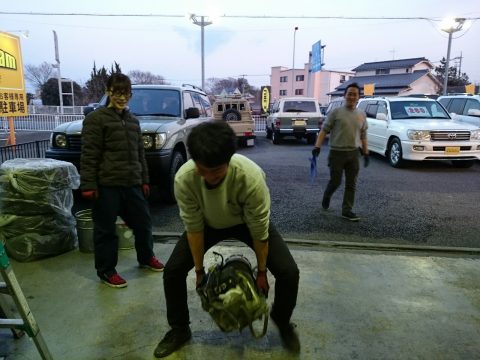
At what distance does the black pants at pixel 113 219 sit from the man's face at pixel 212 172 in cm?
147

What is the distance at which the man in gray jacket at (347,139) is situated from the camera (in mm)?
4891

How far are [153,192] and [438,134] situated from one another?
21.0ft

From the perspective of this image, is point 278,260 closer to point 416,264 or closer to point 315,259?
point 315,259

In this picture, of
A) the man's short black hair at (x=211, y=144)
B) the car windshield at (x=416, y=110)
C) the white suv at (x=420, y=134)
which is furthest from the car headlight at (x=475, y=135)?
the man's short black hair at (x=211, y=144)

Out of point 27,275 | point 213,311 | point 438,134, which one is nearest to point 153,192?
point 27,275

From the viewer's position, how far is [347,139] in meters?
4.88

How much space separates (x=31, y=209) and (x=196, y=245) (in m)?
2.18

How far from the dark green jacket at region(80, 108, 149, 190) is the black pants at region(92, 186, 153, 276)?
0.34 ft

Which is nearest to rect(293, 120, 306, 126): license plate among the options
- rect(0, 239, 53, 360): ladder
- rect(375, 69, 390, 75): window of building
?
rect(0, 239, 53, 360): ladder

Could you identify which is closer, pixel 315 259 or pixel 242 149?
pixel 315 259

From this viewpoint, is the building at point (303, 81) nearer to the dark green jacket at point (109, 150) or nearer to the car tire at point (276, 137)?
the car tire at point (276, 137)

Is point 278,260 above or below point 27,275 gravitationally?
above

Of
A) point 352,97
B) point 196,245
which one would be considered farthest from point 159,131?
point 196,245

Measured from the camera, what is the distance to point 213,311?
2.25 m
